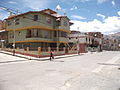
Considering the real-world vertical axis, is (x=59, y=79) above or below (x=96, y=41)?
below

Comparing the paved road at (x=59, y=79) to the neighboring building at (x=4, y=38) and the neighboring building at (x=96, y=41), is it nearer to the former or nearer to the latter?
the neighboring building at (x=4, y=38)

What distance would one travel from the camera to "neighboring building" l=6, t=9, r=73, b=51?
28295 millimetres

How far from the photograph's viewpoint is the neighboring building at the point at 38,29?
2830cm

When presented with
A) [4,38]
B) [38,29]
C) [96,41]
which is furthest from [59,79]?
[96,41]

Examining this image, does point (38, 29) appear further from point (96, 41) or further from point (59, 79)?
point (96, 41)

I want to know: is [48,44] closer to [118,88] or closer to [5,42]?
[5,42]

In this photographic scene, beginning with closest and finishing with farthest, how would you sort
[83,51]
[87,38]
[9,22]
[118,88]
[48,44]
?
[118,88], [48,44], [9,22], [83,51], [87,38]

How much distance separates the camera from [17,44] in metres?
32.8

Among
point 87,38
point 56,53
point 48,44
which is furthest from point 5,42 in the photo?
point 87,38

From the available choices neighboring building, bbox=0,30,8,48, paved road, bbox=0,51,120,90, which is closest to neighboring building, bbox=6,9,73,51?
neighboring building, bbox=0,30,8,48

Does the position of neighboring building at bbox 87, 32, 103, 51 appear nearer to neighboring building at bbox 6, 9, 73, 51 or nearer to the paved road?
neighboring building at bbox 6, 9, 73, 51

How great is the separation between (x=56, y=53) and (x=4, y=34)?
19.1 m

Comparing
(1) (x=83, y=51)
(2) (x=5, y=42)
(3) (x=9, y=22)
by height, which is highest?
(3) (x=9, y=22)

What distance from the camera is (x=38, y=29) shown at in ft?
94.3
